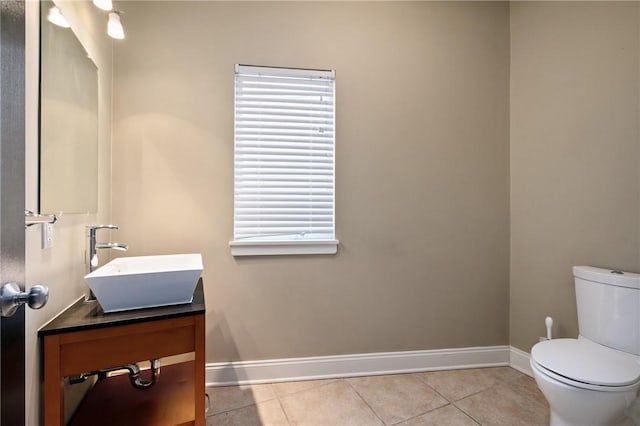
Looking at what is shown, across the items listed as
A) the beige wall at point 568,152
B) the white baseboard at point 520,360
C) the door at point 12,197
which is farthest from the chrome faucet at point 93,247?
the white baseboard at point 520,360

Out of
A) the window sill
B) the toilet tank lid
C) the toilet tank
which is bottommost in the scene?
the toilet tank

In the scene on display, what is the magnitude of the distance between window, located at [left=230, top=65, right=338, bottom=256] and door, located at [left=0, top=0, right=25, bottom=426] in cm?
133

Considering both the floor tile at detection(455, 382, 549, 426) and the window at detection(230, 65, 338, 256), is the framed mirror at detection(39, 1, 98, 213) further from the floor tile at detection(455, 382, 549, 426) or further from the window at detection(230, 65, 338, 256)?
the floor tile at detection(455, 382, 549, 426)

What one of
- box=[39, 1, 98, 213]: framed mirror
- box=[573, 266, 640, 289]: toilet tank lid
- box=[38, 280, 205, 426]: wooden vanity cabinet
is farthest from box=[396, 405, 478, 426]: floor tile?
box=[39, 1, 98, 213]: framed mirror

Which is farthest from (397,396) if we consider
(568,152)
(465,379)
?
(568,152)

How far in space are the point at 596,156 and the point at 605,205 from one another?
29 cm

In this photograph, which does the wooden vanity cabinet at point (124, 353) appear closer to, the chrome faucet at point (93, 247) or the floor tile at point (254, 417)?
the chrome faucet at point (93, 247)

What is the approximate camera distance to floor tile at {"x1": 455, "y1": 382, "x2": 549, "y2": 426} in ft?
5.67

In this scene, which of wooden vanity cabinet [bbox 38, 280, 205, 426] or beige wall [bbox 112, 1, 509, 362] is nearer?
wooden vanity cabinet [bbox 38, 280, 205, 426]

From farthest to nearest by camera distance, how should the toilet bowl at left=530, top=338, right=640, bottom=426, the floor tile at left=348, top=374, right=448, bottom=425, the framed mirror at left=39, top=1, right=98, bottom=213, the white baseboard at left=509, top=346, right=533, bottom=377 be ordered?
the white baseboard at left=509, top=346, right=533, bottom=377 → the floor tile at left=348, top=374, right=448, bottom=425 → the toilet bowl at left=530, top=338, right=640, bottom=426 → the framed mirror at left=39, top=1, right=98, bottom=213

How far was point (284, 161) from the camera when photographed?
214 cm

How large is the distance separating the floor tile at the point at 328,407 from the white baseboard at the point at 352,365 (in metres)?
0.13

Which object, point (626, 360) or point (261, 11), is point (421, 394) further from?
point (261, 11)

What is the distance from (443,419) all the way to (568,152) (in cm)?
177
